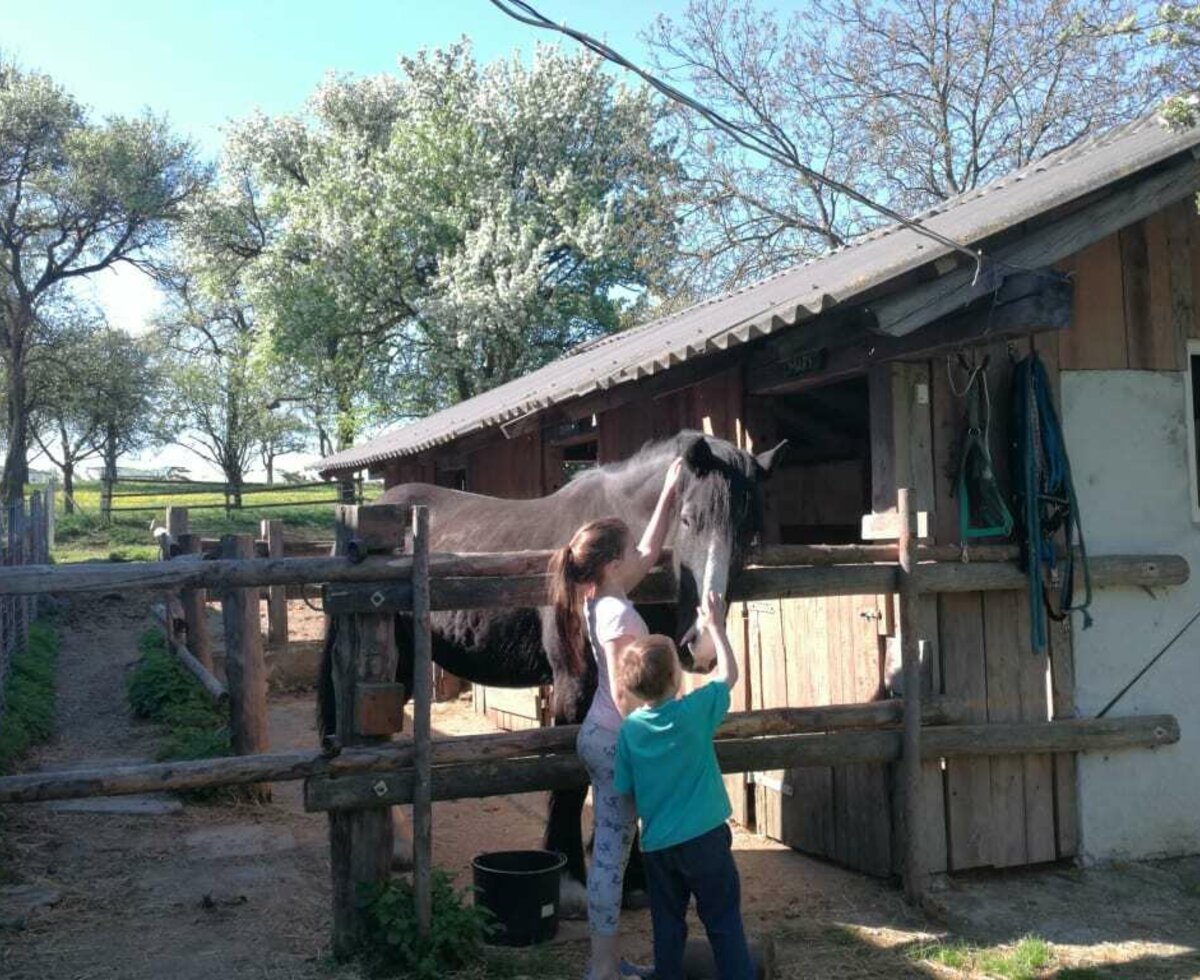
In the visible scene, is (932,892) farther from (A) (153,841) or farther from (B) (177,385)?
(B) (177,385)

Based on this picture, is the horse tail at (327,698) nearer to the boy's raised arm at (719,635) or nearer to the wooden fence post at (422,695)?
the wooden fence post at (422,695)

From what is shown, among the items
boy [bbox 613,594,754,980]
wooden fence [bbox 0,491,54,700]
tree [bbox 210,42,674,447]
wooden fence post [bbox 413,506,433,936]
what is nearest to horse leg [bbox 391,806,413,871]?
wooden fence post [bbox 413,506,433,936]

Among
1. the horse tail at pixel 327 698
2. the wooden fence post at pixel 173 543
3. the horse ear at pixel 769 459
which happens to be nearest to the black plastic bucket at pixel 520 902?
the horse tail at pixel 327 698

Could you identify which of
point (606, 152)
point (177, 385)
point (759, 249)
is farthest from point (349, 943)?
point (177, 385)

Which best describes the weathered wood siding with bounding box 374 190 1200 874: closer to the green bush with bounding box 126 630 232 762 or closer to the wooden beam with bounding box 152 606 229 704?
the green bush with bounding box 126 630 232 762

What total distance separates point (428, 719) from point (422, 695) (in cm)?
10

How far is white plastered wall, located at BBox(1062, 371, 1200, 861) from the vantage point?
19.2 feet

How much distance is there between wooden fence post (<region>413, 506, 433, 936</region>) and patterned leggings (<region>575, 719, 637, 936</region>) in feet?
2.18

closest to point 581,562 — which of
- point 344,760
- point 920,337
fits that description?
point 344,760

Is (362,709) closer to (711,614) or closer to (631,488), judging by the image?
(711,614)

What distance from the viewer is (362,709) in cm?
443

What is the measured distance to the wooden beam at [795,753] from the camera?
434 centimetres

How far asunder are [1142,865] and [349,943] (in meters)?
4.14

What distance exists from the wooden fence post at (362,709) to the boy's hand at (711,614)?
4.16 feet
